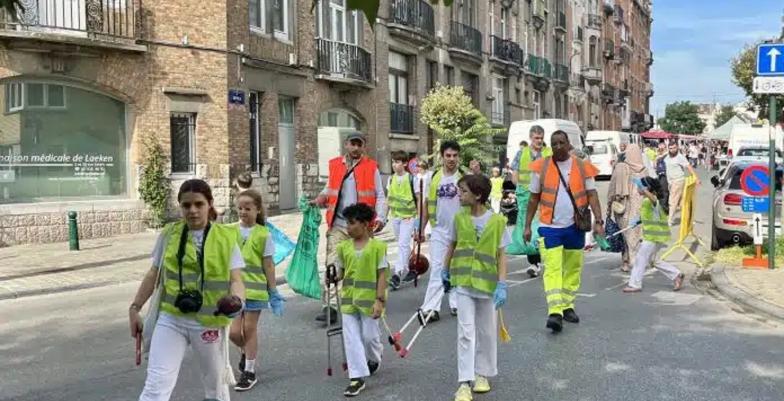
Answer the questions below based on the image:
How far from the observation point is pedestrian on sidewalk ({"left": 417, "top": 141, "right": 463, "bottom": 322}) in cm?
763

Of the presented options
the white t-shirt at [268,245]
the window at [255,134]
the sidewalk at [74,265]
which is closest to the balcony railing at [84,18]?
the window at [255,134]

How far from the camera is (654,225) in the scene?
30.7 ft

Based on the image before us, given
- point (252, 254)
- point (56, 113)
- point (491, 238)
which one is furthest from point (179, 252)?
point (56, 113)

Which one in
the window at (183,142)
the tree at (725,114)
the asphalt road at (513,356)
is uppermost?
the tree at (725,114)

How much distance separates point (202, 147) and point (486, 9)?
19827 millimetres

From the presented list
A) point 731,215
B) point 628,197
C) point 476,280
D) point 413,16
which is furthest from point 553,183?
point 413,16

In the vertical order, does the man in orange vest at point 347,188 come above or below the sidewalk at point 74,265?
above

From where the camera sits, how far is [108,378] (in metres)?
5.96

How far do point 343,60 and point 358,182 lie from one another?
51.0 ft

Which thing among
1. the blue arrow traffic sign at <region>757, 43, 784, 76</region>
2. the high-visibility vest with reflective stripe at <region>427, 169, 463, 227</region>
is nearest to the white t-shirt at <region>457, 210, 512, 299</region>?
the high-visibility vest with reflective stripe at <region>427, 169, 463, 227</region>

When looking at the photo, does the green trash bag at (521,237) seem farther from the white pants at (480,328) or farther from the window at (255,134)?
the window at (255,134)

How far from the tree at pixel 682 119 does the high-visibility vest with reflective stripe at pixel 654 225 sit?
10628cm

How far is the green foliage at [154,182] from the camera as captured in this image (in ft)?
54.6

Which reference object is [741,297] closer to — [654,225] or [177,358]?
[654,225]
